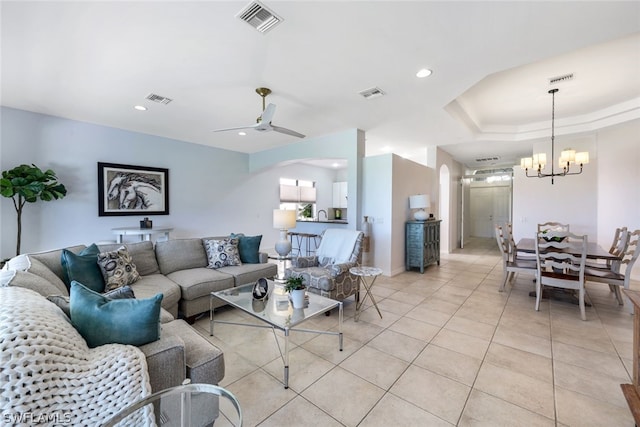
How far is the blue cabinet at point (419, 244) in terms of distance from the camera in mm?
5054

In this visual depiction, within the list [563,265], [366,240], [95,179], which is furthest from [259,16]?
[95,179]

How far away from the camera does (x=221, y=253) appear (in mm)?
3551

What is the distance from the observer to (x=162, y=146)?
5371 mm

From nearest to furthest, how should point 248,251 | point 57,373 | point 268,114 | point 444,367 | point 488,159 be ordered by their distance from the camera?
point 57,373 < point 444,367 < point 268,114 < point 248,251 < point 488,159

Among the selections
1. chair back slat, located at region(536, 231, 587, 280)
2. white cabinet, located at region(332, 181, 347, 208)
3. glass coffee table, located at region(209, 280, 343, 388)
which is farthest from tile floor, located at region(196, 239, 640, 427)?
white cabinet, located at region(332, 181, 347, 208)

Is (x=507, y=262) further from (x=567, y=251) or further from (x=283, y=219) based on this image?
(x=283, y=219)

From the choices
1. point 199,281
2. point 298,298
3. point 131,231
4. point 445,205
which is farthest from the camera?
point 445,205

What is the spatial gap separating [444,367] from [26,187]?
552 cm

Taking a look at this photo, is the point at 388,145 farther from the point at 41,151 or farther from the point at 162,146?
the point at 41,151

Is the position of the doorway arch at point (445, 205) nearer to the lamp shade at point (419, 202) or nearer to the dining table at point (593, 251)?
the lamp shade at point (419, 202)

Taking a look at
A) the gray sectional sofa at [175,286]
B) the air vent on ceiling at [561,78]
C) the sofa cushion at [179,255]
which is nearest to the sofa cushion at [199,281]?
the gray sectional sofa at [175,286]

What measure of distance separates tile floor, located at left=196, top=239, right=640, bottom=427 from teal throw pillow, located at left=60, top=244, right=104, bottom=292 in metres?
1.10

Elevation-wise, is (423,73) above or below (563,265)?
above

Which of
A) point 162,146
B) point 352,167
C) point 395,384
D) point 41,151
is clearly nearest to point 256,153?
point 162,146
